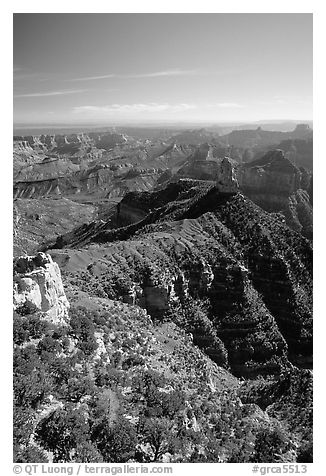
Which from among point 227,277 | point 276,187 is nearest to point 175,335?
point 227,277

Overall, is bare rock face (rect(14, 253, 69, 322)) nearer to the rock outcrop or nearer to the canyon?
the canyon

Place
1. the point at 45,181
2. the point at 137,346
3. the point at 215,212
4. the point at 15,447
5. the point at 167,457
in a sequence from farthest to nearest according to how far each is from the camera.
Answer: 1. the point at 45,181
2. the point at 215,212
3. the point at 137,346
4. the point at 167,457
5. the point at 15,447

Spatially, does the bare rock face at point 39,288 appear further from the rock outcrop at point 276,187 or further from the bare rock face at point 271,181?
the bare rock face at point 271,181

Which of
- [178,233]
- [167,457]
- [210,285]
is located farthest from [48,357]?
[178,233]

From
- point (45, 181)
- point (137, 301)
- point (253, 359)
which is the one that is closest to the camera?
point (137, 301)

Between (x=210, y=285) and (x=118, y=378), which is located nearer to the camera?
(x=118, y=378)

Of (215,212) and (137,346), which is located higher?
(215,212)

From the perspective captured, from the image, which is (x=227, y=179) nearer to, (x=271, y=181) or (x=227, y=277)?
(x=227, y=277)

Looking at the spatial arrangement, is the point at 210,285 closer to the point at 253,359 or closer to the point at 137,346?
the point at 253,359

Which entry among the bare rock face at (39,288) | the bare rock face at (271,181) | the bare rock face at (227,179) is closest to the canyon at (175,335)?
the bare rock face at (39,288)
